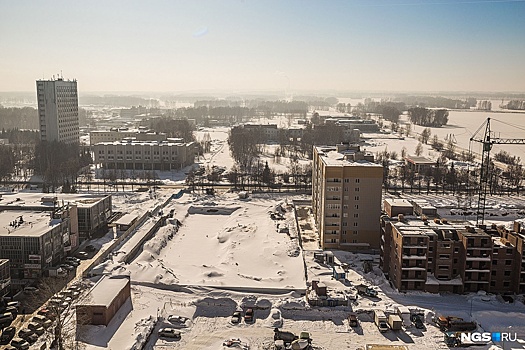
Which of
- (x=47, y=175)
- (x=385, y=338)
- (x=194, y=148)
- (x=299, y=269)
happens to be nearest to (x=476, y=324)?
(x=385, y=338)

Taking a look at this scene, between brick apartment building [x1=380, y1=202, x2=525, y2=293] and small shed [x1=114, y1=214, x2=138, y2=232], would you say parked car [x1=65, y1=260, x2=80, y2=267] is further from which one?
brick apartment building [x1=380, y1=202, x2=525, y2=293]

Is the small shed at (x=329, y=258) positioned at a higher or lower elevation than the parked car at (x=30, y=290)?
higher

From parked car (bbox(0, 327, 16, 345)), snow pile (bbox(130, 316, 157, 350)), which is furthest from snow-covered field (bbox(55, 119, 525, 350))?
parked car (bbox(0, 327, 16, 345))

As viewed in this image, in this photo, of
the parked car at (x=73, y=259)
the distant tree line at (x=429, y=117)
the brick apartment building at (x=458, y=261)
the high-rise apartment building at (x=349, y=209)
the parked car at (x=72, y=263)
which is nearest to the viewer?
the brick apartment building at (x=458, y=261)

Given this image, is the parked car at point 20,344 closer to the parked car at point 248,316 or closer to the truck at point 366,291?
the parked car at point 248,316

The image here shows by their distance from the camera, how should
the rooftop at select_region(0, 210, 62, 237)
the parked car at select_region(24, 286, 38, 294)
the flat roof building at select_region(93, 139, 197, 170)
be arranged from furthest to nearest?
the flat roof building at select_region(93, 139, 197, 170)
the rooftop at select_region(0, 210, 62, 237)
the parked car at select_region(24, 286, 38, 294)

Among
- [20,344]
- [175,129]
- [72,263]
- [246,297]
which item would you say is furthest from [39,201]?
[175,129]

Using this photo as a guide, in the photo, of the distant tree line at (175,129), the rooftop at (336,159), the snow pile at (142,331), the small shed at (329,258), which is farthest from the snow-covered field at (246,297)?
the distant tree line at (175,129)
